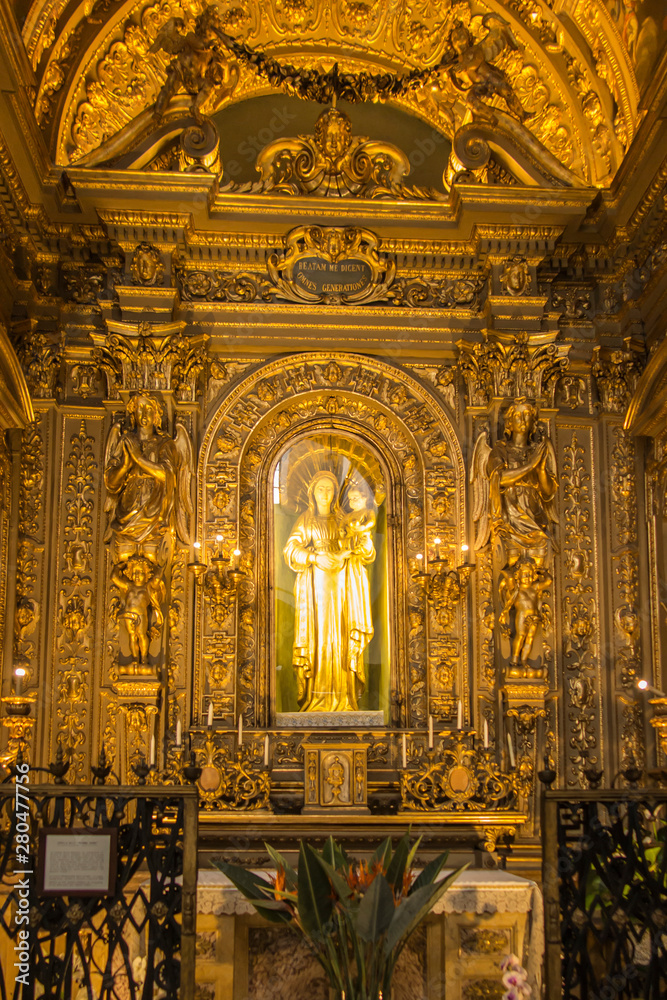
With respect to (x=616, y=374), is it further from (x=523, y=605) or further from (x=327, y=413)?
(x=327, y=413)

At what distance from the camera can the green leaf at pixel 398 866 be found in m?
5.72

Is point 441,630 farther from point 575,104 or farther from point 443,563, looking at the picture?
point 575,104

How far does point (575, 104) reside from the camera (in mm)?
11883

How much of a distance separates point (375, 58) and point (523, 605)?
656cm

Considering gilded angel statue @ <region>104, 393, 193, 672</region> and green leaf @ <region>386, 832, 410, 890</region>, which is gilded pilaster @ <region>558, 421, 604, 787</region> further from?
green leaf @ <region>386, 832, 410, 890</region>

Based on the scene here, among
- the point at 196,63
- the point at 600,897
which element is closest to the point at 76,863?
the point at 600,897

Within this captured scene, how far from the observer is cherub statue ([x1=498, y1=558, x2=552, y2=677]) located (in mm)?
10078

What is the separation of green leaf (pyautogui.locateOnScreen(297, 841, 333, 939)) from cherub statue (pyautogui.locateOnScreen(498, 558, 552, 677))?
482cm

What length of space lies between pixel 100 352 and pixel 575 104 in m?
5.96

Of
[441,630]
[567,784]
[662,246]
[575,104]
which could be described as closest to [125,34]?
[575,104]

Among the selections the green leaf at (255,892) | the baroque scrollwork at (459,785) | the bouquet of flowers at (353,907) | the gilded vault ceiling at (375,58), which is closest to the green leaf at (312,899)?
the bouquet of flowers at (353,907)

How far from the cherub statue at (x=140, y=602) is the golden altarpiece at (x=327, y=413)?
30 millimetres

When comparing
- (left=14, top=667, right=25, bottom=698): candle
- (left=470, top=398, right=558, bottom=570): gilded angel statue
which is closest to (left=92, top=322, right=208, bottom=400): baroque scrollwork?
(left=14, top=667, right=25, bottom=698): candle

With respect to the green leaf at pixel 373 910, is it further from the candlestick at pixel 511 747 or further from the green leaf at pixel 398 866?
the candlestick at pixel 511 747
